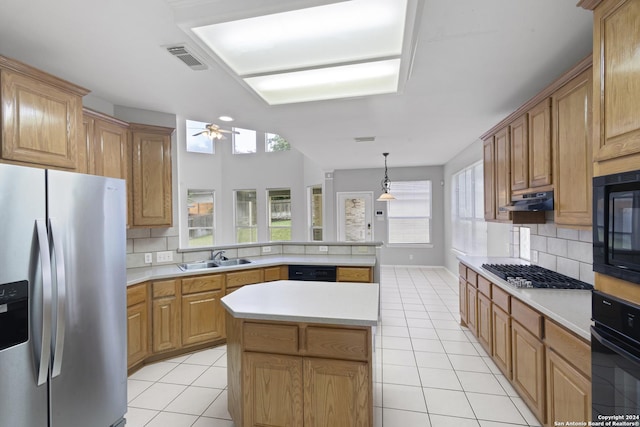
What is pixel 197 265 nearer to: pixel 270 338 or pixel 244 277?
pixel 244 277

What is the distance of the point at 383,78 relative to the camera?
2.22m

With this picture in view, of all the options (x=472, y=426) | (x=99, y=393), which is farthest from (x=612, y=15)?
(x=99, y=393)

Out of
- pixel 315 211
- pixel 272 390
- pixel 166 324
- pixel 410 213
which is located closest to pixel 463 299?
pixel 272 390

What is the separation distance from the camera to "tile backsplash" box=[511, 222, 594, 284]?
2234 mm

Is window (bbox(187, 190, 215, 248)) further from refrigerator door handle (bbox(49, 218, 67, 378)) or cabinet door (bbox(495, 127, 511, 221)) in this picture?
cabinet door (bbox(495, 127, 511, 221))

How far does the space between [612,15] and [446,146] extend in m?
3.91

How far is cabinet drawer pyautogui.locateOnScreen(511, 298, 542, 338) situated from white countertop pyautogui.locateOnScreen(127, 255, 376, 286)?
59.2 inches

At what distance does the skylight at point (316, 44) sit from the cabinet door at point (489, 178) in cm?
176

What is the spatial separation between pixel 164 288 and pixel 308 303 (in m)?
1.78

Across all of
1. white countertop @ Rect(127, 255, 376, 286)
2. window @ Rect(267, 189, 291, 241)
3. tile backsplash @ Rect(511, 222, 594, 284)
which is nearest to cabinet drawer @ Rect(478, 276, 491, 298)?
tile backsplash @ Rect(511, 222, 594, 284)

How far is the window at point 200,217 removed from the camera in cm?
782

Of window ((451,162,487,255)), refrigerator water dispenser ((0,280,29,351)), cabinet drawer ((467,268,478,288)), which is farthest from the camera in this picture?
window ((451,162,487,255))

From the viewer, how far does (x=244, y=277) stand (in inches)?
128

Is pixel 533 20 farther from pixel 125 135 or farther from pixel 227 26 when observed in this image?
pixel 125 135
